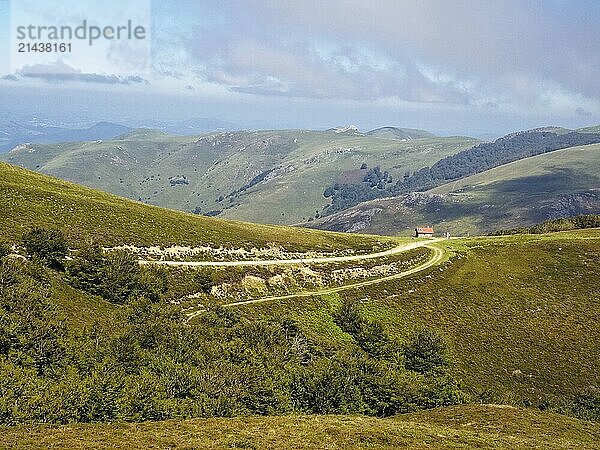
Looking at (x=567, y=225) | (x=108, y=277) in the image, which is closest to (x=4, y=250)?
(x=108, y=277)

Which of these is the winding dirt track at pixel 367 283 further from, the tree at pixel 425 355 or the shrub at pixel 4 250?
the shrub at pixel 4 250

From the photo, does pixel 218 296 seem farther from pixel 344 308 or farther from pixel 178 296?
pixel 344 308

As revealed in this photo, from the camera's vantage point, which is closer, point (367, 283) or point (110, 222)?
point (110, 222)

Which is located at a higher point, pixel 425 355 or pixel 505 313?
pixel 505 313

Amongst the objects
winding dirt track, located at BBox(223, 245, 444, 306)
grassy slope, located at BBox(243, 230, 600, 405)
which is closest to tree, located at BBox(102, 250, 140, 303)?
winding dirt track, located at BBox(223, 245, 444, 306)

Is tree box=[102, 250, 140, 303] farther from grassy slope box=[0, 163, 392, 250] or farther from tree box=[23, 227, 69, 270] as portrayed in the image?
grassy slope box=[0, 163, 392, 250]

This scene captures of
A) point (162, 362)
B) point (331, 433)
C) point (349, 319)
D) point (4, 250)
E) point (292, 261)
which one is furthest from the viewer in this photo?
point (292, 261)

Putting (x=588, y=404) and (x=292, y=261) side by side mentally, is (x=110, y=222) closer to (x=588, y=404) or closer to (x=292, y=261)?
(x=292, y=261)
